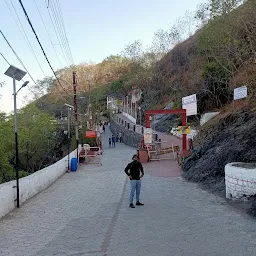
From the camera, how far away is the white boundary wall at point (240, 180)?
9113 millimetres

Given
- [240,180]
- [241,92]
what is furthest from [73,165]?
[240,180]

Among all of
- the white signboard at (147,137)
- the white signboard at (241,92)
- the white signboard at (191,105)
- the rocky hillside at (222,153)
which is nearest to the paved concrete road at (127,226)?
the rocky hillside at (222,153)

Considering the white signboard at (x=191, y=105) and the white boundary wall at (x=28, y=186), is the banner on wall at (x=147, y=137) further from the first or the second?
the white boundary wall at (x=28, y=186)

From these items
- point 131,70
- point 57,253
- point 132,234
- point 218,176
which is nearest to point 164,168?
point 218,176

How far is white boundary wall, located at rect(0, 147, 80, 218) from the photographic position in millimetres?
9565

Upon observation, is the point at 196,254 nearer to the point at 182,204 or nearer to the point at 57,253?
the point at 57,253

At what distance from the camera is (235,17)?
21.5m

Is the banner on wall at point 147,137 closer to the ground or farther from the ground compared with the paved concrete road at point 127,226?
farther from the ground

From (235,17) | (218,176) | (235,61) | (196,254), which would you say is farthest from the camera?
(235,61)

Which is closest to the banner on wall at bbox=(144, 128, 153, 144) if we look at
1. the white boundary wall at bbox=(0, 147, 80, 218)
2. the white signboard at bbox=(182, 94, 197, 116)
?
the white signboard at bbox=(182, 94, 197, 116)

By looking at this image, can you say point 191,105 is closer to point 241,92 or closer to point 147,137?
point 147,137

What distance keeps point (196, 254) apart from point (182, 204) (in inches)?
173

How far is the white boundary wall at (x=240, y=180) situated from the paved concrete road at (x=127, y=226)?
0.47 m

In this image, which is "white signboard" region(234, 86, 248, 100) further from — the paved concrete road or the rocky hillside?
the paved concrete road
